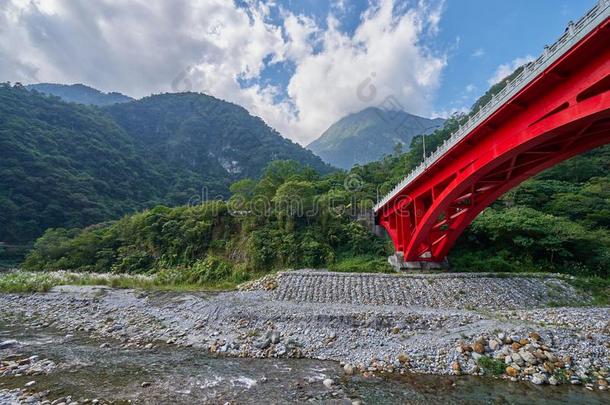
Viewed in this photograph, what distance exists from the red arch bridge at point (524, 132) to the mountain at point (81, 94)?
155 m

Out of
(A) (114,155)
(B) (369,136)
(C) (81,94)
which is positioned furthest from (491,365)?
(C) (81,94)

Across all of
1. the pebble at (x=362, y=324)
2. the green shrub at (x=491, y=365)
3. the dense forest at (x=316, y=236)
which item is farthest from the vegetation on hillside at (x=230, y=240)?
the green shrub at (x=491, y=365)

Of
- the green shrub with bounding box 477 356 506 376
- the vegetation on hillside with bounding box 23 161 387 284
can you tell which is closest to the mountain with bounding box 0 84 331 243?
the vegetation on hillside with bounding box 23 161 387 284

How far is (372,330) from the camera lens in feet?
29.8

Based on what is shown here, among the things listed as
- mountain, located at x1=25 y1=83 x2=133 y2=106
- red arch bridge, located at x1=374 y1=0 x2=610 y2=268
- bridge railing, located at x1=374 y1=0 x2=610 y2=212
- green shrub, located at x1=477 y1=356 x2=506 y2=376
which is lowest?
green shrub, located at x1=477 y1=356 x2=506 y2=376

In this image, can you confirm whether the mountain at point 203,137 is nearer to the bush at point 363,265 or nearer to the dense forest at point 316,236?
the dense forest at point 316,236

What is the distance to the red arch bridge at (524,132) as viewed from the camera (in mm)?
5957

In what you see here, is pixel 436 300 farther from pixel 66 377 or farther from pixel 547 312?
pixel 66 377

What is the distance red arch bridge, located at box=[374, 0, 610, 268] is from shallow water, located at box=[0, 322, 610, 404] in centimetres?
646

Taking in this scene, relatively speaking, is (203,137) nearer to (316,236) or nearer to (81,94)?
(316,236)

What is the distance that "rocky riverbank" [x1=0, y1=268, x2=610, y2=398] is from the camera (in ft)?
22.8

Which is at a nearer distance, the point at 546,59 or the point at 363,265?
the point at 546,59

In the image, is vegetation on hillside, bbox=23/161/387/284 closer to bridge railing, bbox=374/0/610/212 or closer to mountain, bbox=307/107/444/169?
bridge railing, bbox=374/0/610/212

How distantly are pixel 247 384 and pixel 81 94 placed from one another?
17640 centimetres
